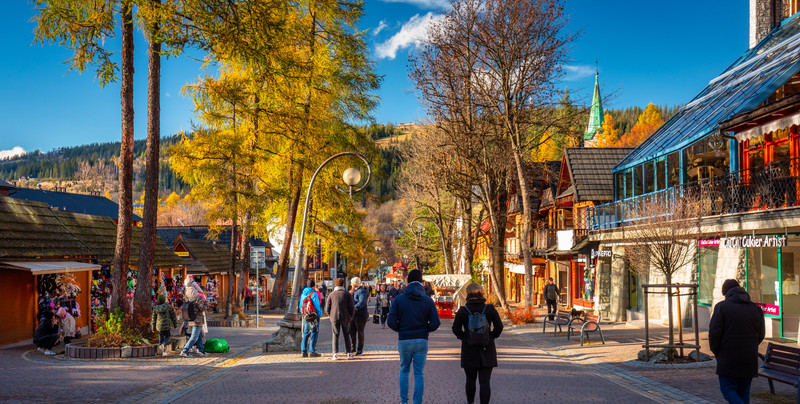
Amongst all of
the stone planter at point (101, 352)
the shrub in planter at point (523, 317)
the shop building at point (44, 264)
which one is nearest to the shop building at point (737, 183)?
the shrub in planter at point (523, 317)

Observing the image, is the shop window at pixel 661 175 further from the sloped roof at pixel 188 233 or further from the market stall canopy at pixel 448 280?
the sloped roof at pixel 188 233

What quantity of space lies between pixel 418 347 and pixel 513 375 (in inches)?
162

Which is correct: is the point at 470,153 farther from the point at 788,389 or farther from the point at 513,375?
the point at 788,389

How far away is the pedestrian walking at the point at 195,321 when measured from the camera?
48.4ft

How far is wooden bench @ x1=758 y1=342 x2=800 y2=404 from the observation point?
9.38 meters

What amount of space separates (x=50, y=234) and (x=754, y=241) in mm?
18666

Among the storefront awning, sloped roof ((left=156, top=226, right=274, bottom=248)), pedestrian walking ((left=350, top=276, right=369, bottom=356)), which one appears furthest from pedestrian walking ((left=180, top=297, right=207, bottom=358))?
sloped roof ((left=156, top=226, right=274, bottom=248))

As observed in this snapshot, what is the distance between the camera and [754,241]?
17.4m

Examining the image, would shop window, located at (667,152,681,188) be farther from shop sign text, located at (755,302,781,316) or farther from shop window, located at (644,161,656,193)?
shop sign text, located at (755,302,781,316)

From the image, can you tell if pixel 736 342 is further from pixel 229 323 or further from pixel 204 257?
pixel 204 257

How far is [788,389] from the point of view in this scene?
10.7m

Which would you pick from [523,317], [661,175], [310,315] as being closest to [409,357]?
[310,315]

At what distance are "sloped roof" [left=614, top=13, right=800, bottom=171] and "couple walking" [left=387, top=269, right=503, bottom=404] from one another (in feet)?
46.3

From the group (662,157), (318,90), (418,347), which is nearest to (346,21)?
(318,90)
